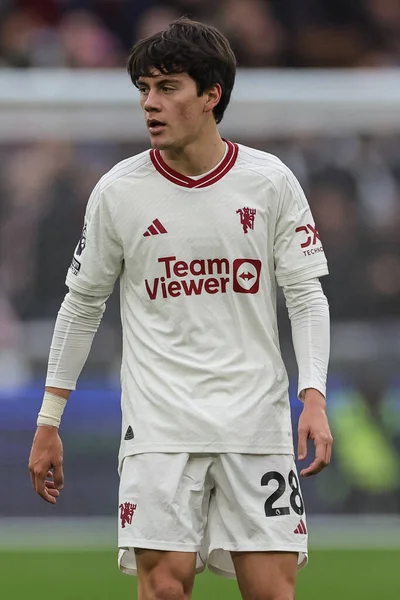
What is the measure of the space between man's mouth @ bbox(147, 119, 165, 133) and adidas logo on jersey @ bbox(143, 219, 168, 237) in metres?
0.28

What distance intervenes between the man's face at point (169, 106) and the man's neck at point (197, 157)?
6cm

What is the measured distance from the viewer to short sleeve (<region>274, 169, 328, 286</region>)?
460 cm

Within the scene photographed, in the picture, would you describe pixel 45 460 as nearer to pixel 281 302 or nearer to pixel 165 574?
pixel 165 574

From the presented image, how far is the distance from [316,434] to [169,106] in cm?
110

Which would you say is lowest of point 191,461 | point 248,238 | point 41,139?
point 191,461

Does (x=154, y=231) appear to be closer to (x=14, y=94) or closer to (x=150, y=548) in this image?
(x=150, y=548)

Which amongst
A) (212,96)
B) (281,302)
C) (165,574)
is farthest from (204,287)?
(281,302)

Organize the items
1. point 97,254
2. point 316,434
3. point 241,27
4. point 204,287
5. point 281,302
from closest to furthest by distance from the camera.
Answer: point 316,434 < point 204,287 < point 97,254 < point 281,302 < point 241,27

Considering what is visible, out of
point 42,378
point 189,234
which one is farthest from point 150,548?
point 42,378

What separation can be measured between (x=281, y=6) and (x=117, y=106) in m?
3.01

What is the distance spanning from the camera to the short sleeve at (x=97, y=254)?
4.64 metres

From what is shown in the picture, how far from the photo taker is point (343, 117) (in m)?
10.0

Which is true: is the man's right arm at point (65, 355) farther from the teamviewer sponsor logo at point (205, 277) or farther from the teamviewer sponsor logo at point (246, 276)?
the teamviewer sponsor logo at point (246, 276)

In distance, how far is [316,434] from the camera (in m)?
4.30
